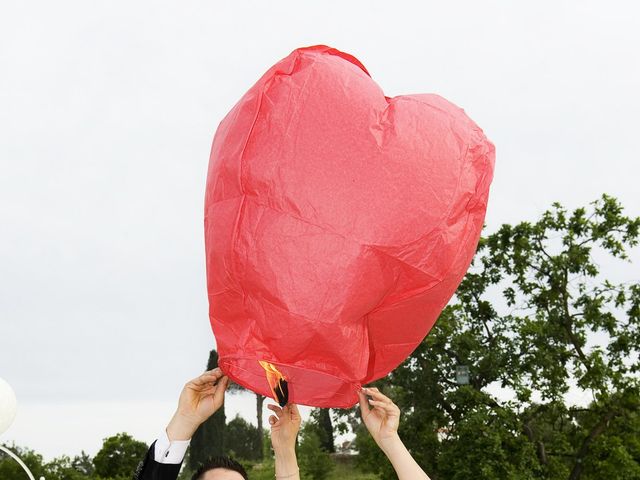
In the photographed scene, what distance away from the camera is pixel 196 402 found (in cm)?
292

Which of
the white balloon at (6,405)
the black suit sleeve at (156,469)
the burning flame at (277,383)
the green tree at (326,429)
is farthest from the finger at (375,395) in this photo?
the green tree at (326,429)

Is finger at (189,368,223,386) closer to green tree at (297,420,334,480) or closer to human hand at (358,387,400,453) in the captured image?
human hand at (358,387,400,453)

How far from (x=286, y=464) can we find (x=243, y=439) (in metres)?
27.0

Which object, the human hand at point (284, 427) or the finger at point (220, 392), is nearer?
the finger at point (220, 392)

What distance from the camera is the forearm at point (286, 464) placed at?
125 inches

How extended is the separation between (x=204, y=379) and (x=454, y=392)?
13859 mm

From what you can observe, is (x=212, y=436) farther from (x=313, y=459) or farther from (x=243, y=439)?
(x=243, y=439)


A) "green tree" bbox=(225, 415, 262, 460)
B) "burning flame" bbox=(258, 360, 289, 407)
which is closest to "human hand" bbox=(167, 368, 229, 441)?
"burning flame" bbox=(258, 360, 289, 407)

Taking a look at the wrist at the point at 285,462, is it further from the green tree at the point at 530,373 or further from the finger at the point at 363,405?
the green tree at the point at 530,373

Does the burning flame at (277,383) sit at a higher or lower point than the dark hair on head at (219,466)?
higher

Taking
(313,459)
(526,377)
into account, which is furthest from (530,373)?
(313,459)

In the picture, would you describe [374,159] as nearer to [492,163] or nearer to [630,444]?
[492,163]

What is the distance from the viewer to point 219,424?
17.7 m

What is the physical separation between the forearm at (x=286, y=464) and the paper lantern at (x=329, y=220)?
1.54ft
